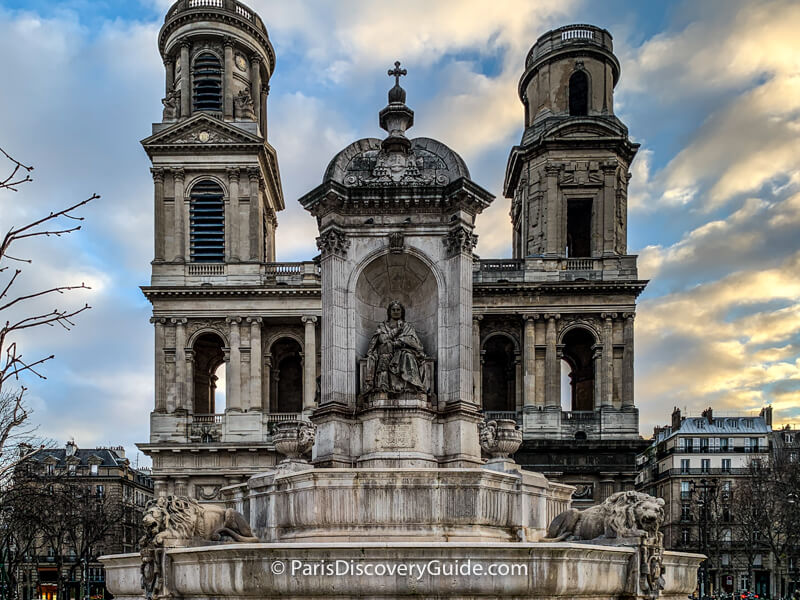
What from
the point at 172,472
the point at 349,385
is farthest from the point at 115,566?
the point at 172,472

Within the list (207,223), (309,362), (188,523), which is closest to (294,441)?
(188,523)

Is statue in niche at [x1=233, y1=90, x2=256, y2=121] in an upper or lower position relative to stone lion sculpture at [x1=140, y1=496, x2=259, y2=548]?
upper

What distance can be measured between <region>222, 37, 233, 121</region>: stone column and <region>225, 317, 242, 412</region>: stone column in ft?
43.0

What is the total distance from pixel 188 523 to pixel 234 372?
36.8m

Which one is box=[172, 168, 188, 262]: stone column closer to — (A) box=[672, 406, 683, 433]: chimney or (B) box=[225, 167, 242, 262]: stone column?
(B) box=[225, 167, 242, 262]: stone column

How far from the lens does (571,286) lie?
48750 mm

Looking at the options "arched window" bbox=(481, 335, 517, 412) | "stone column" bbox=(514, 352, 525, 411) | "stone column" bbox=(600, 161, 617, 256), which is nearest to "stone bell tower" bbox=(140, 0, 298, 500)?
"arched window" bbox=(481, 335, 517, 412)

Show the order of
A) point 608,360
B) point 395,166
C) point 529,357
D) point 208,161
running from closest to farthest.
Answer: point 395,166, point 608,360, point 529,357, point 208,161

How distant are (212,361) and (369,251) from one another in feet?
133

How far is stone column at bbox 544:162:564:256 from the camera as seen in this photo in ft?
167

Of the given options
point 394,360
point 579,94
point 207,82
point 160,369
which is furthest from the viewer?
point 579,94

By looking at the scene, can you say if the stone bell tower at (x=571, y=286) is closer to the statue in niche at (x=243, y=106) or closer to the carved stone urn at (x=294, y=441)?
the statue in niche at (x=243, y=106)

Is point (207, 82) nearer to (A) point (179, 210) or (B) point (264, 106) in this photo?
(B) point (264, 106)

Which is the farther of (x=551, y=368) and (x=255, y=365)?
(x=551, y=368)
